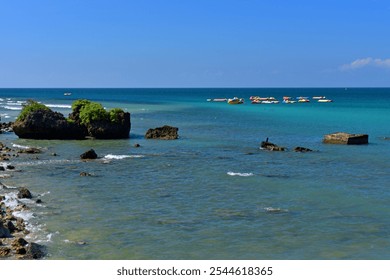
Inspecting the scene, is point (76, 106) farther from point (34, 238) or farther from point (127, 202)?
point (34, 238)

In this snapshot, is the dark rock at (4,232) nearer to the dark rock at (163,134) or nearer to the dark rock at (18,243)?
the dark rock at (18,243)

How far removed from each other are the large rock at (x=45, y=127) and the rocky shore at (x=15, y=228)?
2642 centimetres

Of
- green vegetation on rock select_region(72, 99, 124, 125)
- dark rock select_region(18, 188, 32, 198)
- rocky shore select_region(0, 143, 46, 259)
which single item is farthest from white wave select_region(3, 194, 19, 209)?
green vegetation on rock select_region(72, 99, 124, 125)

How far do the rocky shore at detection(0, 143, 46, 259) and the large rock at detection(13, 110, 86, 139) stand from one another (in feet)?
86.7

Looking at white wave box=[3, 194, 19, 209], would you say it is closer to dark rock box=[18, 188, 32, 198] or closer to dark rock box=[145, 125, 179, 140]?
dark rock box=[18, 188, 32, 198]

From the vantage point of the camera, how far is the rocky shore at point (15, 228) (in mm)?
19438

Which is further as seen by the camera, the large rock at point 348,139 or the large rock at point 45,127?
the large rock at point 45,127

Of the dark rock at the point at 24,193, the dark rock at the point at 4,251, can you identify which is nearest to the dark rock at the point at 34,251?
the dark rock at the point at 4,251

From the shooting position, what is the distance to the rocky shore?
1944 cm

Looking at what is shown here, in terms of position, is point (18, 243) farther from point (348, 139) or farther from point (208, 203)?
point (348, 139)

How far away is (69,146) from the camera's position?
5284cm

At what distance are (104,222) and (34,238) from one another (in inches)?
148

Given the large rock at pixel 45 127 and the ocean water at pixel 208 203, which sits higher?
the large rock at pixel 45 127

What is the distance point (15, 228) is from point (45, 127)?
3660 centimetres
